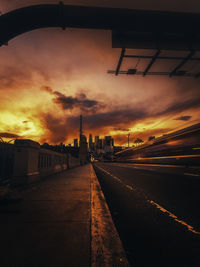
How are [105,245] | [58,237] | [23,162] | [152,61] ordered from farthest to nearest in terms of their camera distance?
1. [23,162]
2. [152,61]
3. [58,237]
4. [105,245]

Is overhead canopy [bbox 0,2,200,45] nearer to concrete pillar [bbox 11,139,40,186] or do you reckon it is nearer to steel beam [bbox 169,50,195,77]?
steel beam [bbox 169,50,195,77]

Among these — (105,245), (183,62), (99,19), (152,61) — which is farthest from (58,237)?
(183,62)

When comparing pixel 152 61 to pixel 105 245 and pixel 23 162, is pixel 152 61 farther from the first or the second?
pixel 23 162

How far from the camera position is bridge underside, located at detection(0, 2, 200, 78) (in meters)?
3.71

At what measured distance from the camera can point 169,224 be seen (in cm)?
243

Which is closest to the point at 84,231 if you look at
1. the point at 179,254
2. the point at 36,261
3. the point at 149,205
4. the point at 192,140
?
the point at 36,261

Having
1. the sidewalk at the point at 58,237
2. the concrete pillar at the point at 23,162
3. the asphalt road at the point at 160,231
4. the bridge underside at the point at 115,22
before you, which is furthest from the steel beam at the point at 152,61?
the concrete pillar at the point at 23,162

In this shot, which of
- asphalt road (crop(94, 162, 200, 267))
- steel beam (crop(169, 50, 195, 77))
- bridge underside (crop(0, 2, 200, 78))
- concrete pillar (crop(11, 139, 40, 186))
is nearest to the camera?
asphalt road (crop(94, 162, 200, 267))

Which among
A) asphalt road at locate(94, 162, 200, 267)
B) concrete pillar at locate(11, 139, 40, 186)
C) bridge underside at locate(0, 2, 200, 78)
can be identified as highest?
bridge underside at locate(0, 2, 200, 78)

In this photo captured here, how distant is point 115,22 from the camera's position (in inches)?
157

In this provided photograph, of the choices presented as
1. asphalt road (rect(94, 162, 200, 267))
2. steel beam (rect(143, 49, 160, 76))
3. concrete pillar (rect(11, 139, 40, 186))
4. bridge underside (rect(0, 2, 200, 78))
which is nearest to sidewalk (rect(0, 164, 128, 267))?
asphalt road (rect(94, 162, 200, 267))

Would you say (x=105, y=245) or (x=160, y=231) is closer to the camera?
(x=105, y=245)

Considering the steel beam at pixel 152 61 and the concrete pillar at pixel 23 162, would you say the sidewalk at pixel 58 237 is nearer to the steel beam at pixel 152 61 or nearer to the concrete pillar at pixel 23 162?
the concrete pillar at pixel 23 162

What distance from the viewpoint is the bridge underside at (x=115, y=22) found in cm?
371
